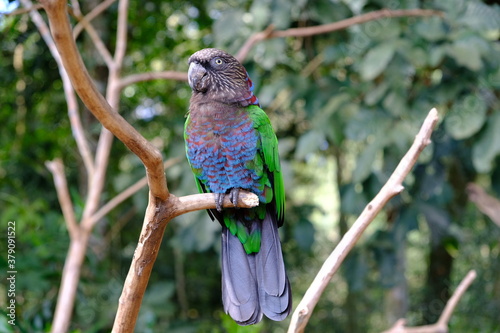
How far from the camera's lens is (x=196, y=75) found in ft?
6.99

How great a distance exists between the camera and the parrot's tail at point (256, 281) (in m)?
1.83

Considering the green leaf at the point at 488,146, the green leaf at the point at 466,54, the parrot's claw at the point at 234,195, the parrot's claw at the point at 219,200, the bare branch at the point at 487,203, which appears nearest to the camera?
the parrot's claw at the point at 219,200

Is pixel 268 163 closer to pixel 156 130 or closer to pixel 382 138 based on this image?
pixel 382 138

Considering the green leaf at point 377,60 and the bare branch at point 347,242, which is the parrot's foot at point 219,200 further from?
the green leaf at point 377,60

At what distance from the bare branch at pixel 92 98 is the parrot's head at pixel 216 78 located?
2.38 feet

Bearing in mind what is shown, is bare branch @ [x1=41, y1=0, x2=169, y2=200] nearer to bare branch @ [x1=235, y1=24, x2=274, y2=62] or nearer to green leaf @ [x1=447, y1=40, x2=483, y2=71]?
bare branch @ [x1=235, y1=24, x2=274, y2=62]

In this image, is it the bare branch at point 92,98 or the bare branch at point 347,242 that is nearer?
the bare branch at point 92,98

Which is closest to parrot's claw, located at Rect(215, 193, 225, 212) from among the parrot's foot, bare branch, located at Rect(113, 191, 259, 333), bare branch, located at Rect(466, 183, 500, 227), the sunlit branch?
the parrot's foot

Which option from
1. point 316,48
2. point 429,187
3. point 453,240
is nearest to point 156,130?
point 316,48

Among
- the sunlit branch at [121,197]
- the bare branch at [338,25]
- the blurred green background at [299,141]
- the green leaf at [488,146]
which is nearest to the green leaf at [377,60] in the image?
the blurred green background at [299,141]

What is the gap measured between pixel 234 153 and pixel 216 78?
326mm

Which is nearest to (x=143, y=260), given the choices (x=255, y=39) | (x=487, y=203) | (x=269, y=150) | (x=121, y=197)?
(x=269, y=150)

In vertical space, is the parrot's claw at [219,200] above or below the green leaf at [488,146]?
above

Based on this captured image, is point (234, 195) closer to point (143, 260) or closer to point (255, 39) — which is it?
point (143, 260)
